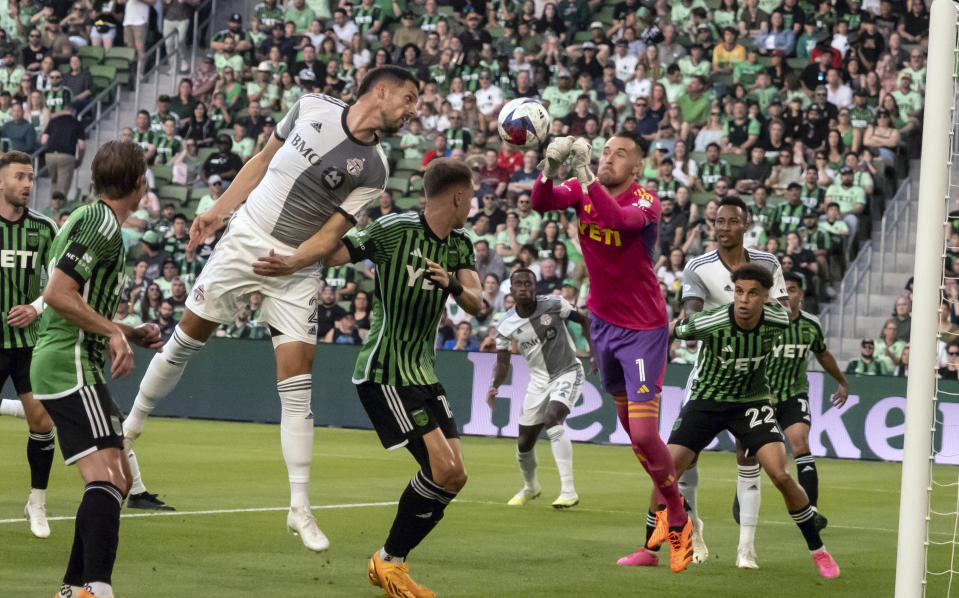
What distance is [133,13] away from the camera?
90.8 feet

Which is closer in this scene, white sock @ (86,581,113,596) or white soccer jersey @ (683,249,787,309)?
white sock @ (86,581,113,596)

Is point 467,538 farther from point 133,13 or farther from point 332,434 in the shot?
point 133,13

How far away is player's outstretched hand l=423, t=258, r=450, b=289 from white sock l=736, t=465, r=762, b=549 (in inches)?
116

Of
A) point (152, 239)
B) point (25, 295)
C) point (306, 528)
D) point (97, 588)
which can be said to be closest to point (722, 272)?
point (306, 528)

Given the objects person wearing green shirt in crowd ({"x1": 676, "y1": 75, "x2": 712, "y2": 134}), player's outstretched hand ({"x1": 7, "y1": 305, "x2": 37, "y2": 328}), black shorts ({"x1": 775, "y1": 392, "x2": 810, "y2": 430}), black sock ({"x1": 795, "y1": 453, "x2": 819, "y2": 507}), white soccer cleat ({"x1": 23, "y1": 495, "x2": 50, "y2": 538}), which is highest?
person wearing green shirt in crowd ({"x1": 676, "y1": 75, "x2": 712, "y2": 134})

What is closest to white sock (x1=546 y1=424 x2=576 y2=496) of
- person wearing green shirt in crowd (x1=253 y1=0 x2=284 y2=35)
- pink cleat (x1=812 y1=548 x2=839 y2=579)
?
pink cleat (x1=812 y1=548 x2=839 y2=579)

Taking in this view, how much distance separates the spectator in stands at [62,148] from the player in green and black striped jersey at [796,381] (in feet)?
60.1

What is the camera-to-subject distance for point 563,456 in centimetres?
1215

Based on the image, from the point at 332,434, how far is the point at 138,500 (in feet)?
28.1

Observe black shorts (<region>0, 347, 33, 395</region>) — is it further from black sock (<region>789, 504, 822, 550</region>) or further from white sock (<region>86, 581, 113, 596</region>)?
black sock (<region>789, 504, 822, 550</region>)

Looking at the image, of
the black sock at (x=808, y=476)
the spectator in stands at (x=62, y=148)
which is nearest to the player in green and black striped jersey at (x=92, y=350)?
the black sock at (x=808, y=476)

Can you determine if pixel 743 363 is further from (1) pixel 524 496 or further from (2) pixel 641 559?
(1) pixel 524 496

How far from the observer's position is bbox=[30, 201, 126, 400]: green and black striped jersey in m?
5.81

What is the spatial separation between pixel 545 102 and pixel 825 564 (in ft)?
51.8
